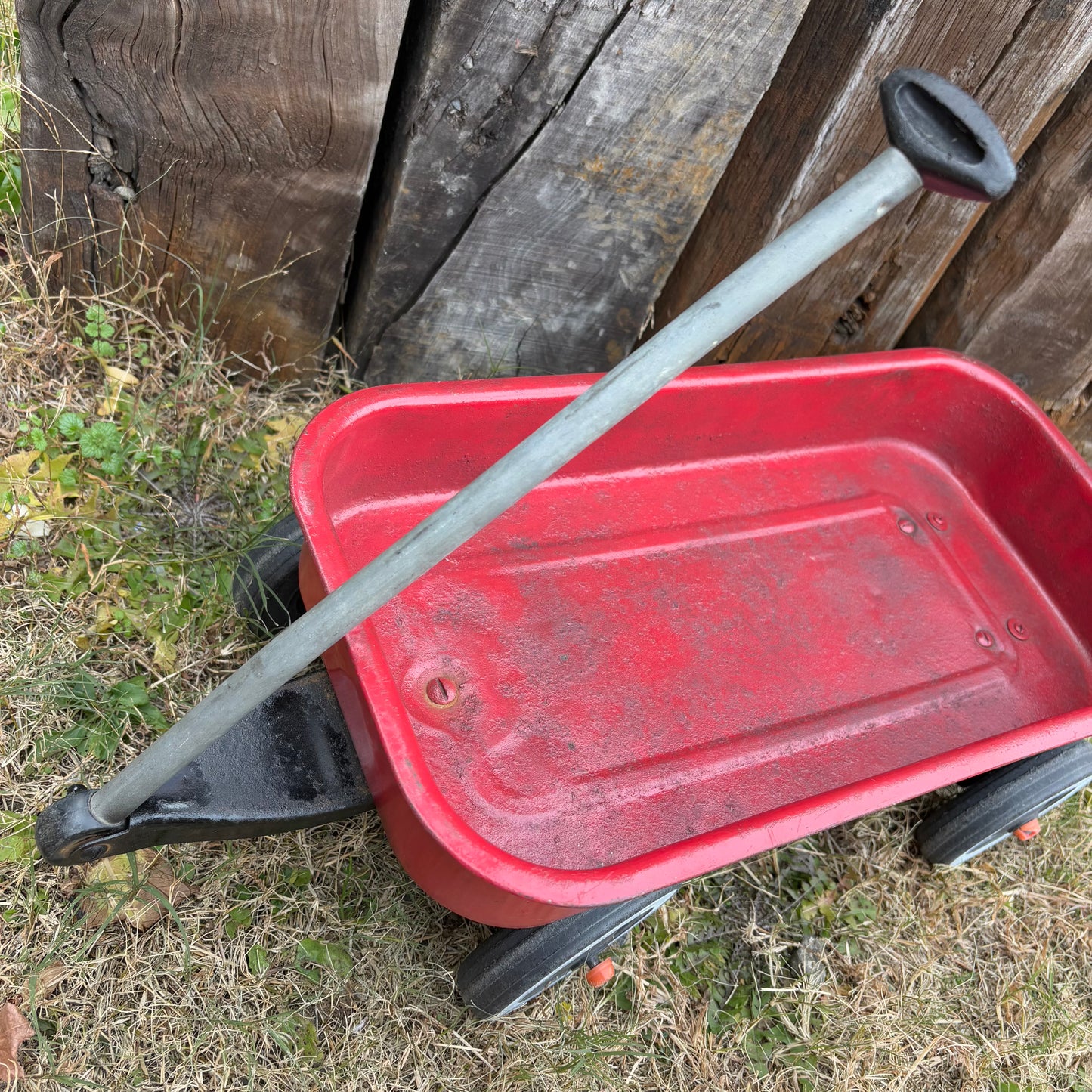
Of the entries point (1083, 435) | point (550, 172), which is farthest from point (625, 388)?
point (1083, 435)

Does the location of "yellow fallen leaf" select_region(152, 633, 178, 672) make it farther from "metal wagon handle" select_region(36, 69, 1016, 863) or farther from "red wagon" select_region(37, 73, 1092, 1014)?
"metal wagon handle" select_region(36, 69, 1016, 863)

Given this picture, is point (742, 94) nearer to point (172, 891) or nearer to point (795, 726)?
point (795, 726)

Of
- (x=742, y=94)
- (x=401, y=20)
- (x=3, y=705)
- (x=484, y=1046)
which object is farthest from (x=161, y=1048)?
(x=742, y=94)

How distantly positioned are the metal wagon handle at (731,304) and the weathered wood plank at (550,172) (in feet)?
2.58

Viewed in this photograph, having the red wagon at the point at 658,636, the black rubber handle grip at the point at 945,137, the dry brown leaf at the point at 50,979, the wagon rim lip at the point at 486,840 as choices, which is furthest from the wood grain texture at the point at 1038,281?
the dry brown leaf at the point at 50,979

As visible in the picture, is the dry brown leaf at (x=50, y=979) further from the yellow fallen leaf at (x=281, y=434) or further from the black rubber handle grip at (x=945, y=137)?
the black rubber handle grip at (x=945, y=137)

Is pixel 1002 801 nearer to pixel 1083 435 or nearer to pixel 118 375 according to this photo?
pixel 1083 435

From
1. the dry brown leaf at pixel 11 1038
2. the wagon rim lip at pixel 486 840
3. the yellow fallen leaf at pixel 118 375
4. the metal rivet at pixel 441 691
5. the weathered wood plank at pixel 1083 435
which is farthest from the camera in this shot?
the weathered wood plank at pixel 1083 435

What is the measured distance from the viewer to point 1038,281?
2146 millimetres

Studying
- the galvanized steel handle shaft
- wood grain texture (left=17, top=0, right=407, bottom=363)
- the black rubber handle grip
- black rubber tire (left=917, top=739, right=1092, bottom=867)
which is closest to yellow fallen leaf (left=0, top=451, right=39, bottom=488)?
wood grain texture (left=17, top=0, right=407, bottom=363)

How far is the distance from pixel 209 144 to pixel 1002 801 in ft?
5.87

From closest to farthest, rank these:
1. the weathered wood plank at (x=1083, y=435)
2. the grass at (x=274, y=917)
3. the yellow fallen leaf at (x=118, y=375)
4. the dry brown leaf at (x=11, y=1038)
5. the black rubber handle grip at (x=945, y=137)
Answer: the black rubber handle grip at (x=945, y=137)
the dry brown leaf at (x=11, y=1038)
the grass at (x=274, y=917)
the yellow fallen leaf at (x=118, y=375)
the weathered wood plank at (x=1083, y=435)

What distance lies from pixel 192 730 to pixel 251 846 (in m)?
0.58

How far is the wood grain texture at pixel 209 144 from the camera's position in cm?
153
